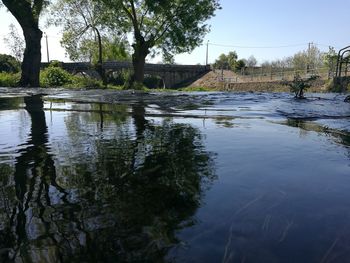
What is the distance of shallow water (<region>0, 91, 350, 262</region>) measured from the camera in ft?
6.05

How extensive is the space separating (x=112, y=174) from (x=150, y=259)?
4.78 ft

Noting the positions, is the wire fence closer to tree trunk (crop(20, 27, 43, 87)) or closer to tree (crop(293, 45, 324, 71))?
tree (crop(293, 45, 324, 71))

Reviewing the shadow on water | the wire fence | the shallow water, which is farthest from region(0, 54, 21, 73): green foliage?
the shallow water

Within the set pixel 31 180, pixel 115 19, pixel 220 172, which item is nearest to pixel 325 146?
pixel 220 172

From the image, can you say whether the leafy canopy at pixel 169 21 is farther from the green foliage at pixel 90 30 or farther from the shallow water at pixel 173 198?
the shallow water at pixel 173 198

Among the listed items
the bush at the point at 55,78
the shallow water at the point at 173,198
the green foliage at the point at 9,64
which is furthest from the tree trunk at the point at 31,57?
the shallow water at the point at 173,198

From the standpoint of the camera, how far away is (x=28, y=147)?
4199 millimetres

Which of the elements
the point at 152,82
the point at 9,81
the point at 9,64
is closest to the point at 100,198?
the point at 9,81

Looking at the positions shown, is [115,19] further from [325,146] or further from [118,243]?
[118,243]

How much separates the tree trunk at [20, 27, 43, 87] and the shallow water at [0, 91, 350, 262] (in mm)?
20460

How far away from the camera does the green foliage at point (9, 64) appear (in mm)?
41875

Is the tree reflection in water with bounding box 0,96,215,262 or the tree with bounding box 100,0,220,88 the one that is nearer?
the tree reflection in water with bounding box 0,96,215,262

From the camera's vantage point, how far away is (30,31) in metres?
23.2

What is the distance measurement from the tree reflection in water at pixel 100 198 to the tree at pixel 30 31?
2072cm
